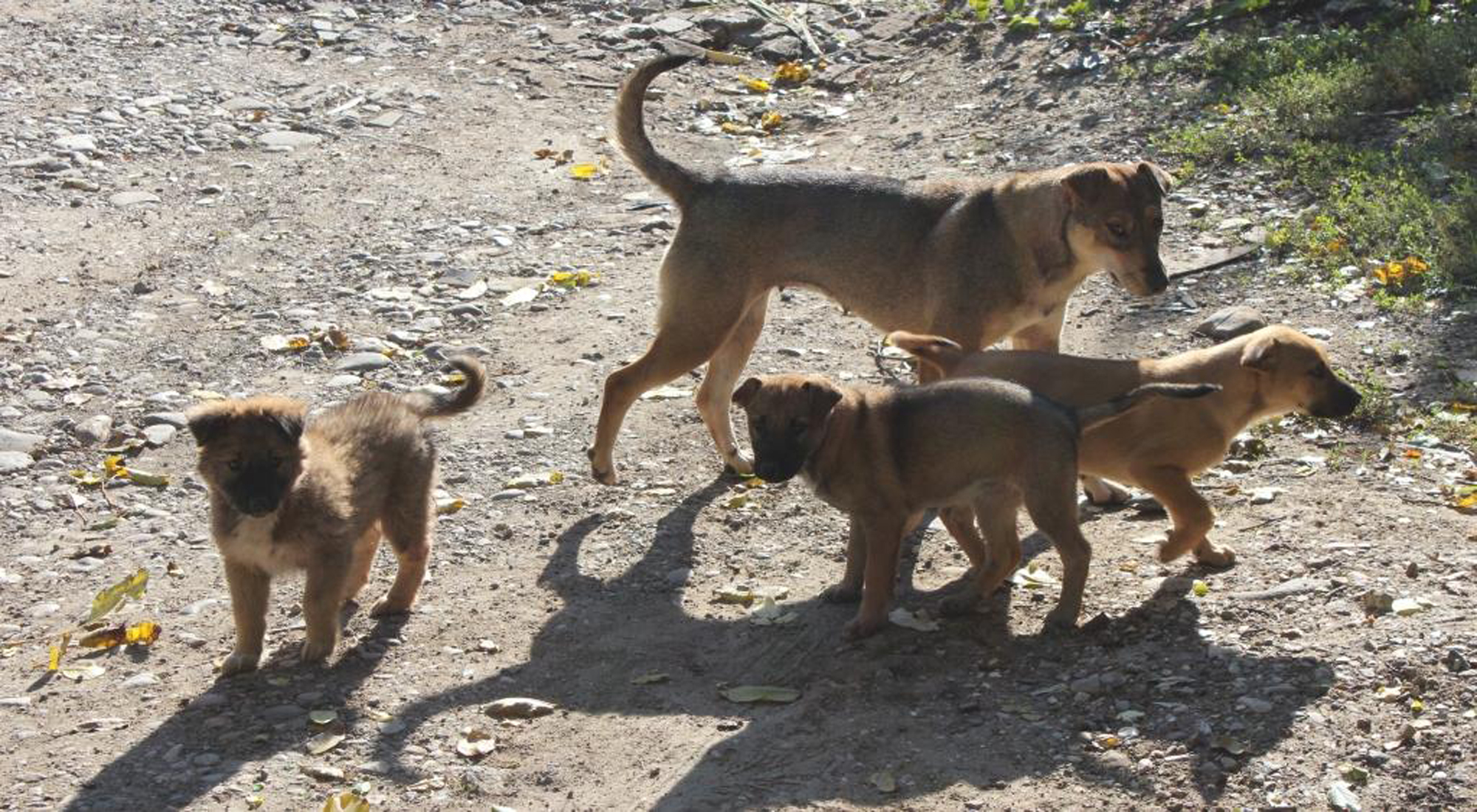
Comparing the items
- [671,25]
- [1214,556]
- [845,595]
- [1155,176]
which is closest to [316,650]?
[845,595]

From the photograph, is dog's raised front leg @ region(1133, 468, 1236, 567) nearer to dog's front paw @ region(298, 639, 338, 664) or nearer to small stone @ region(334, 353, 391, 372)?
dog's front paw @ region(298, 639, 338, 664)

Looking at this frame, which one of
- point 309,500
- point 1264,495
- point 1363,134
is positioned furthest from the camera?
point 1363,134

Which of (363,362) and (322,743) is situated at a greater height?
(363,362)

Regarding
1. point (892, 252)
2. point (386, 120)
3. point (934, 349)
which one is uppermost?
point (386, 120)

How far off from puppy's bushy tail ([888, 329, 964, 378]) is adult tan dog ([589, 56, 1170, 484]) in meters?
0.63

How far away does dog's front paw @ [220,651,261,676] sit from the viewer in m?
6.55

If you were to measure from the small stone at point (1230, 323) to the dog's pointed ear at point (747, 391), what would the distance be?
334cm

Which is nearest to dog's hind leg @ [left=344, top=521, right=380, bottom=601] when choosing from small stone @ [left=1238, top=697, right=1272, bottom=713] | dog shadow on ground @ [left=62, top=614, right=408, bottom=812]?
dog shadow on ground @ [left=62, top=614, right=408, bottom=812]

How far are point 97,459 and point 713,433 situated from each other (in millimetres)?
3079

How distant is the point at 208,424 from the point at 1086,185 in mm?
4144

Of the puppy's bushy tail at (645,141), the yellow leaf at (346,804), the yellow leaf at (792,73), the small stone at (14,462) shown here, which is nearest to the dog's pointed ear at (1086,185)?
the puppy's bushy tail at (645,141)

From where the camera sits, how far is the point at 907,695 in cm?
620

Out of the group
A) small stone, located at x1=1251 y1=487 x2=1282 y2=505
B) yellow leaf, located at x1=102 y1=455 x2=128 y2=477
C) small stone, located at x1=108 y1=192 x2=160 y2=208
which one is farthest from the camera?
small stone, located at x1=108 y1=192 x2=160 y2=208

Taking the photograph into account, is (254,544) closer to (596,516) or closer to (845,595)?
(596,516)
